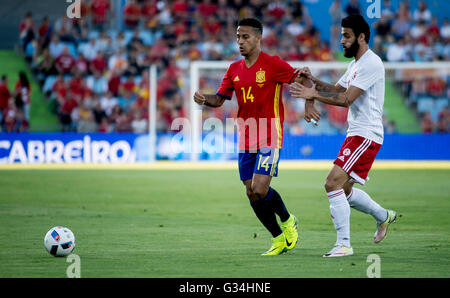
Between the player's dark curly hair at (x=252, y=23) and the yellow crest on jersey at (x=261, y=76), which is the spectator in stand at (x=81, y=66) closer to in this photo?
the player's dark curly hair at (x=252, y=23)

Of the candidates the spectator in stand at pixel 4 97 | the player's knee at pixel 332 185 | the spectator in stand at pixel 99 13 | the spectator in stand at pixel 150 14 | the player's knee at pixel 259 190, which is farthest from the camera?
the spectator in stand at pixel 150 14

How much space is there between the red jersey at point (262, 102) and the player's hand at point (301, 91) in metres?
0.52

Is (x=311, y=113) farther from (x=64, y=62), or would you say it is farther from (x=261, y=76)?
(x=64, y=62)

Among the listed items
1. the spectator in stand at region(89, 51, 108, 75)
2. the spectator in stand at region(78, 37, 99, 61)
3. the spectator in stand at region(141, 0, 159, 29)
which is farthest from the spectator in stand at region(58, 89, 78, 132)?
the spectator in stand at region(141, 0, 159, 29)

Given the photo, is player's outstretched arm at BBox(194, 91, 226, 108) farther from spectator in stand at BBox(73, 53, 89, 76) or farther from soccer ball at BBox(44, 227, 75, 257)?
spectator in stand at BBox(73, 53, 89, 76)

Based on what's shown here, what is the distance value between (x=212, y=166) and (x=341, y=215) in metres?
17.1

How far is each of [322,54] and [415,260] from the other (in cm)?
2359

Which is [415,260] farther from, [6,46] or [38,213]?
[6,46]

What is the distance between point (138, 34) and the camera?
98.6 ft

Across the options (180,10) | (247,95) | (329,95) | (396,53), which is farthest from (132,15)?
(329,95)

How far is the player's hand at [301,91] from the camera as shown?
816 cm

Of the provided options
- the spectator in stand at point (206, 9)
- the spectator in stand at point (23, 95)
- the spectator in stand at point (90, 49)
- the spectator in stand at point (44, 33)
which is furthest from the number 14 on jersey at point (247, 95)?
the spectator in stand at point (206, 9)

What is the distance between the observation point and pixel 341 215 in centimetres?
832

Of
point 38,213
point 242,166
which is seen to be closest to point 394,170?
point 38,213
